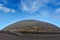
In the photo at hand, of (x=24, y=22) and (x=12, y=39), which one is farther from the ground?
(x=24, y=22)

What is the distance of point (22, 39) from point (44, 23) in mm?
2550

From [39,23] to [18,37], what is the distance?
7.78 feet

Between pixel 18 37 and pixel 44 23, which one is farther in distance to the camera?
pixel 44 23

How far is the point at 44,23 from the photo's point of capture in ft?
18.0

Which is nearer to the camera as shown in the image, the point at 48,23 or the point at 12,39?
the point at 12,39

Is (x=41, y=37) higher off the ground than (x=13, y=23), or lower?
lower

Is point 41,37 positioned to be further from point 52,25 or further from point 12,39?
point 52,25

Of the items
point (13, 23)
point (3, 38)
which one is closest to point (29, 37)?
point (3, 38)

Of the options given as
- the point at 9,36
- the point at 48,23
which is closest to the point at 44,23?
the point at 48,23

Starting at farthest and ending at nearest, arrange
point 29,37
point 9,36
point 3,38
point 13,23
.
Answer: point 13,23 → point 29,37 → point 9,36 → point 3,38

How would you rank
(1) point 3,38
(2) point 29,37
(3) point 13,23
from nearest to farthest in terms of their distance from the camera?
(1) point 3,38 < (2) point 29,37 < (3) point 13,23

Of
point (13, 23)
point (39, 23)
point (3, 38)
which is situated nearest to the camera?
point (3, 38)

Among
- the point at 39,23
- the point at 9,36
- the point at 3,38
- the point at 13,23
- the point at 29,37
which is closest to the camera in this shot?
the point at 3,38

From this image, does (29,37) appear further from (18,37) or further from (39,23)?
(39,23)
